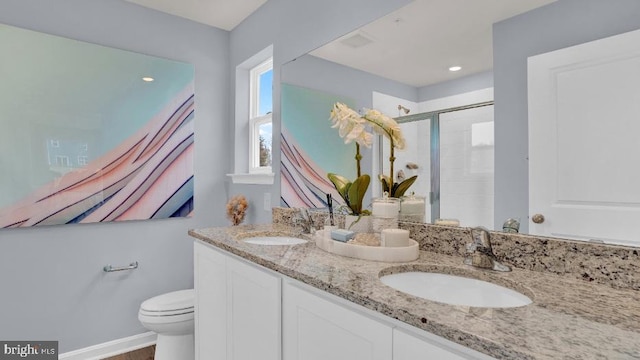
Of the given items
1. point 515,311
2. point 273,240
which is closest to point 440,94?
point 515,311

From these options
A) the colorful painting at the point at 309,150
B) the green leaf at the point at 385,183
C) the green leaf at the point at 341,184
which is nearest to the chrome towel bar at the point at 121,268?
the colorful painting at the point at 309,150

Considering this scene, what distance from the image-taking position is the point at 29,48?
77.7 inches

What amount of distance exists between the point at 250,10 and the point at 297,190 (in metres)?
1.40

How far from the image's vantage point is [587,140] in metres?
0.89

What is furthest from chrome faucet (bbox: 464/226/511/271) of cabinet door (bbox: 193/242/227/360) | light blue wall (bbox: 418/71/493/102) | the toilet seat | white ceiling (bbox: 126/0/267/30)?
white ceiling (bbox: 126/0/267/30)

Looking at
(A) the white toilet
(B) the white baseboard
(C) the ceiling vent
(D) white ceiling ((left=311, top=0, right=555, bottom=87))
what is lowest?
(B) the white baseboard

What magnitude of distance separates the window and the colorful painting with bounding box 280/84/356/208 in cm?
40

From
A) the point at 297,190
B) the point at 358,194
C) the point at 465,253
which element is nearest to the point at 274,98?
the point at 297,190

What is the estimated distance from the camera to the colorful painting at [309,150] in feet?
5.57

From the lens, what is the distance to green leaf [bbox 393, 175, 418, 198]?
1382 mm

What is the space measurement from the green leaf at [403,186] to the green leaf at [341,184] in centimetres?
22

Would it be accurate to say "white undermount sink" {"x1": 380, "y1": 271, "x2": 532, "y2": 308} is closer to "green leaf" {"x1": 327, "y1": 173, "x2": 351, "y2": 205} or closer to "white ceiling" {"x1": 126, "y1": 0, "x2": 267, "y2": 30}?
"green leaf" {"x1": 327, "y1": 173, "x2": 351, "y2": 205}

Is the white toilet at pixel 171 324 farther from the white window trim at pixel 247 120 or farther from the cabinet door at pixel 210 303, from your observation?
the white window trim at pixel 247 120

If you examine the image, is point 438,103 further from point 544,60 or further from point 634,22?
point 634,22
